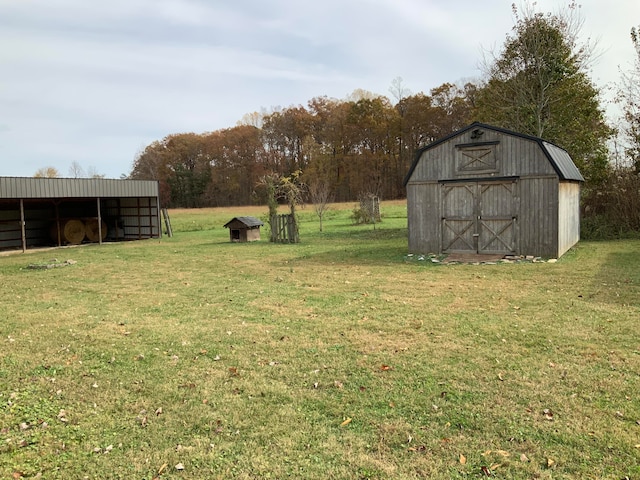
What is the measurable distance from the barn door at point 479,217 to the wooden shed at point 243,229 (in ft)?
33.6

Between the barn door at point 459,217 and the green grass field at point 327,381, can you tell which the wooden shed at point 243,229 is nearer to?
the barn door at point 459,217

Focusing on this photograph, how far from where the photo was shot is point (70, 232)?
2505 cm

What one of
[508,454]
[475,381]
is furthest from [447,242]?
[508,454]

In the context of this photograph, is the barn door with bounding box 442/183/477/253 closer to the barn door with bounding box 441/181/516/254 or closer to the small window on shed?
the barn door with bounding box 441/181/516/254

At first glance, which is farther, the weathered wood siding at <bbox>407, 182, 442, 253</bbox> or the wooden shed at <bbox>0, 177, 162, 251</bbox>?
the wooden shed at <bbox>0, 177, 162, 251</bbox>

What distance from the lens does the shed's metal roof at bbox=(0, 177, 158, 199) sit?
824 inches

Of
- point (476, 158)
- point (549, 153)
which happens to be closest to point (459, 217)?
point (476, 158)

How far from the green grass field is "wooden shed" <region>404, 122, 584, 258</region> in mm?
3848

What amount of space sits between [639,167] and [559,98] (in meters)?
4.56

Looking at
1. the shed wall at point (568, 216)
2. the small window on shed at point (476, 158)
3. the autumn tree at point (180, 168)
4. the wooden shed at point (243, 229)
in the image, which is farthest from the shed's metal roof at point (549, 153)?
the autumn tree at point (180, 168)

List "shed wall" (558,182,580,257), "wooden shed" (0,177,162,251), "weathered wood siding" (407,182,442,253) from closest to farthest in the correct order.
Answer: "shed wall" (558,182,580,257) → "weathered wood siding" (407,182,442,253) → "wooden shed" (0,177,162,251)

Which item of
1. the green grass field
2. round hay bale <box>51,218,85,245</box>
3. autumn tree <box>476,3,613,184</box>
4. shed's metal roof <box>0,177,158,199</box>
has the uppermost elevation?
autumn tree <box>476,3,613,184</box>

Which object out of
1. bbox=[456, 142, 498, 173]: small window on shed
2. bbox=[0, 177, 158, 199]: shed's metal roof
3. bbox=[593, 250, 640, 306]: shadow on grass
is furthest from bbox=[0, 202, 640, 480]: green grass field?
bbox=[0, 177, 158, 199]: shed's metal roof

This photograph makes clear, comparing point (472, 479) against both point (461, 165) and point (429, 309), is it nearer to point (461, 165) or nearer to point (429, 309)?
point (429, 309)
